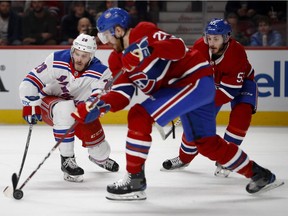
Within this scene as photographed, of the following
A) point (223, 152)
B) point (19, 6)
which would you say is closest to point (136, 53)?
point (223, 152)

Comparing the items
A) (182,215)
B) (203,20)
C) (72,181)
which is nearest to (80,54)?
(72,181)

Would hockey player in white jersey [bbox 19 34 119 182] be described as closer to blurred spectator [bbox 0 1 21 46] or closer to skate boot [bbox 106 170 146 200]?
skate boot [bbox 106 170 146 200]

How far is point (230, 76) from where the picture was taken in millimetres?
4484

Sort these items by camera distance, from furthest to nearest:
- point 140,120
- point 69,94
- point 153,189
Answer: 1. point 69,94
2. point 153,189
3. point 140,120

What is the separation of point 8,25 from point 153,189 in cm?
392

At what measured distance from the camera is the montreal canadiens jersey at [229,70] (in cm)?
447

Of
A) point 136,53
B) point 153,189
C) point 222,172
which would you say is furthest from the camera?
point 222,172

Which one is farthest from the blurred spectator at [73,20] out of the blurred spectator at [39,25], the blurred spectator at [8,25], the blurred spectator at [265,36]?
the blurred spectator at [265,36]

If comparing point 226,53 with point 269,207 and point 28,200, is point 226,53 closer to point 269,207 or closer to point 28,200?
point 269,207

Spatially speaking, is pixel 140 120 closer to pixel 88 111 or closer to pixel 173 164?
pixel 88 111

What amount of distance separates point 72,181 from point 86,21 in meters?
3.42

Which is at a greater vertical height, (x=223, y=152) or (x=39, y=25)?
(x=39, y=25)

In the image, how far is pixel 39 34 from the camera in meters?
7.60

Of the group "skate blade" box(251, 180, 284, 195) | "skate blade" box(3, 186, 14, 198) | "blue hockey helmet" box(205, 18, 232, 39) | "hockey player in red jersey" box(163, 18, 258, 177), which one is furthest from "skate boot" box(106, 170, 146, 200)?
"blue hockey helmet" box(205, 18, 232, 39)
